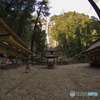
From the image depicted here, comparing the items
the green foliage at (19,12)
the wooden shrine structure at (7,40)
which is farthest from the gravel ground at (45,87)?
the green foliage at (19,12)

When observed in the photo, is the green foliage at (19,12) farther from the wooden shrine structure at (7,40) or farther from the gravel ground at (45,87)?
the gravel ground at (45,87)

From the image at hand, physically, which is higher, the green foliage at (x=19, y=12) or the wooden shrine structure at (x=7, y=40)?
the green foliage at (x=19, y=12)

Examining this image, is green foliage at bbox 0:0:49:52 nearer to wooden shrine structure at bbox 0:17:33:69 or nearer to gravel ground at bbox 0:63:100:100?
wooden shrine structure at bbox 0:17:33:69

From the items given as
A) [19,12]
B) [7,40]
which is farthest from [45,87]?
[19,12]

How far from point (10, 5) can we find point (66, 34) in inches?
1312

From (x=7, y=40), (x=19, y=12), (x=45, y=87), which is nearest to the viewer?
(x=45, y=87)

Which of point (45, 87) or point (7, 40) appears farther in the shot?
point (7, 40)

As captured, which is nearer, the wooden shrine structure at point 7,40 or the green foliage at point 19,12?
the wooden shrine structure at point 7,40

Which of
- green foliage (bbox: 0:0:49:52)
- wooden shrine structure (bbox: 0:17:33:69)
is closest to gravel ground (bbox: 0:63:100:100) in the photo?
wooden shrine structure (bbox: 0:17:33:69)

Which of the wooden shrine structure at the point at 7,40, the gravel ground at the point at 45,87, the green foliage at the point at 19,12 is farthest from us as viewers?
the green foliage at the point at 19,12

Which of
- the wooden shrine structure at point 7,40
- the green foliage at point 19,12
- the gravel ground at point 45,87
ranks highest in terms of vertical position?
the green foliage at point 19,12

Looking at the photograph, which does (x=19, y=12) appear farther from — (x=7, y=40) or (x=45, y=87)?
(x=45, y=87)

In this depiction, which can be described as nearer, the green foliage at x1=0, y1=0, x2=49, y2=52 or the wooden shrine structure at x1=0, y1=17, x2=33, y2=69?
the wooden shrine structure at x1=0, y1=17, x2=33, y2=69

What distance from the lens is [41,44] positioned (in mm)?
27016
